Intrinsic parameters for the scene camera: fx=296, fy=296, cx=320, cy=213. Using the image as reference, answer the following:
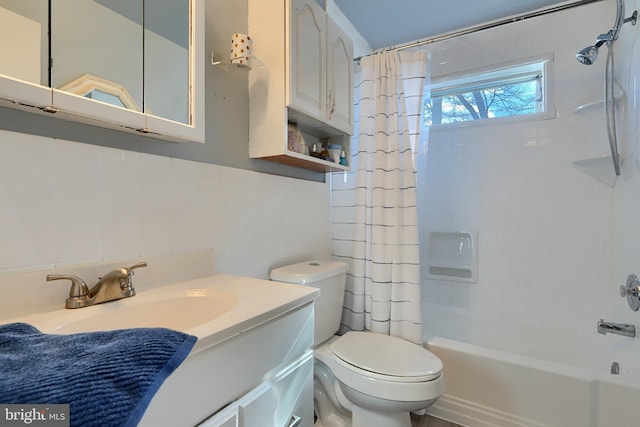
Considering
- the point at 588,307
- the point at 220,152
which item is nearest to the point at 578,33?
the point at 588,307

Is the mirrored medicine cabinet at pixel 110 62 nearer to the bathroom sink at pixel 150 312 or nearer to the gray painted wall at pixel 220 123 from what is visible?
the gray painted wall at pixel 220 123

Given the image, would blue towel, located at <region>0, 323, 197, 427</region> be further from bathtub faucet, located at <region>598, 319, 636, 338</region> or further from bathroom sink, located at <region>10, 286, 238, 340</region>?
bathtub faucet, located at <region>598, 319, 636, 338</region>

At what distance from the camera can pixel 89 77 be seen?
30.7 inches

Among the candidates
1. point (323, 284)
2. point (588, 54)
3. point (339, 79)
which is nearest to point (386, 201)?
point (323, 284)

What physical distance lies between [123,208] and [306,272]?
0.76 m

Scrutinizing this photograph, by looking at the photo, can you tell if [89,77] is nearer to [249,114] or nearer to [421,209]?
[249,114]

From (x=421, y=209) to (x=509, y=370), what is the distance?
1.21 metres

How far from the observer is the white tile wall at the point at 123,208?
70 centimetres

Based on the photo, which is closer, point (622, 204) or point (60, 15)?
point (60, 15)

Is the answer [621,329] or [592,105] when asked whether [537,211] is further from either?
[621,329]

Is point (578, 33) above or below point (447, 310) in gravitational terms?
above

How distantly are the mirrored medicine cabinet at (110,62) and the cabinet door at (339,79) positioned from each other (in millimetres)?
671

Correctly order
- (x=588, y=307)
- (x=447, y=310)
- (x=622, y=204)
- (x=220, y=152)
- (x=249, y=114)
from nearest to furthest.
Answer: (x=220, y=152) < (x=249, y=114) < (x=622, y=204) < (x=588, y=307) < (x=447, y=310)

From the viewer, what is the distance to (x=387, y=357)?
125 centimetres
